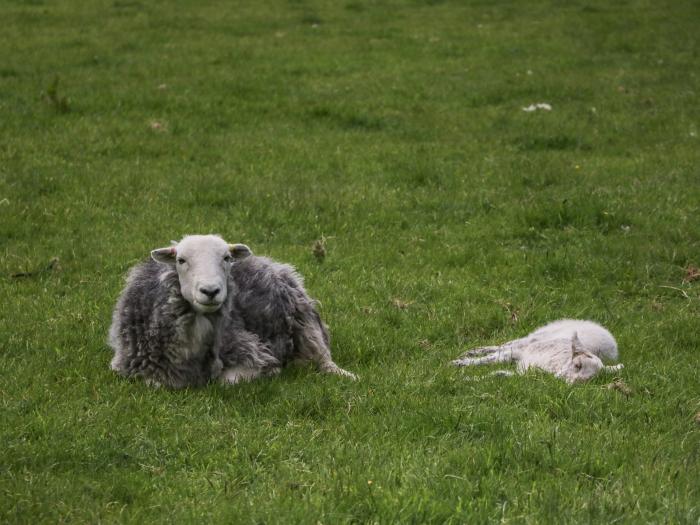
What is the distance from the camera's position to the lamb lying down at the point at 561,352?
724 cm

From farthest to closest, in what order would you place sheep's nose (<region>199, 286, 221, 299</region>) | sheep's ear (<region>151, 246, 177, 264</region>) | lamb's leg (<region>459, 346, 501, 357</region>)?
lamb's leg (<region>459, 346, 501, 357</region>)
sheep's ear (<region>151, 246, 177, 264</region>)
sheep's nose (<region>199, 286, 221, 299</region>)

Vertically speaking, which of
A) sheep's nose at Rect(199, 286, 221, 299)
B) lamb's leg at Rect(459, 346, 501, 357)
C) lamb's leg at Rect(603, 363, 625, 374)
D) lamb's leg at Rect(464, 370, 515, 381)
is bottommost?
lamb's leg at Rect(459, 346, 501, 357)

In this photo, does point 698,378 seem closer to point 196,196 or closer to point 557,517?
point 557,517

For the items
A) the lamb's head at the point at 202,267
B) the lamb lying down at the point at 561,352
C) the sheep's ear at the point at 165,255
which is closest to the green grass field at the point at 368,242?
the lamb lying down at the point at 561,352

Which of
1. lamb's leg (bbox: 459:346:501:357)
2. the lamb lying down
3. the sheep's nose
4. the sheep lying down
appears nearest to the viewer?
the sheep's nose

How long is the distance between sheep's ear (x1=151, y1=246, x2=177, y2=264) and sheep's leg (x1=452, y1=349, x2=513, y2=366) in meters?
2.28

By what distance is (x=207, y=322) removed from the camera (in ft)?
23.0

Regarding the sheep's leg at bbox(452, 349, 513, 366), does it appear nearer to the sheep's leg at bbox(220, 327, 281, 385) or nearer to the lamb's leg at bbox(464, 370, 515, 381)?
the lamb's leg at bbox(464, 370, 515, 381)

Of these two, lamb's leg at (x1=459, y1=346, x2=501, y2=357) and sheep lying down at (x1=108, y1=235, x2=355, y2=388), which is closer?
sheep lying down at (x1=108, y1=235, x2=355, y2=388)

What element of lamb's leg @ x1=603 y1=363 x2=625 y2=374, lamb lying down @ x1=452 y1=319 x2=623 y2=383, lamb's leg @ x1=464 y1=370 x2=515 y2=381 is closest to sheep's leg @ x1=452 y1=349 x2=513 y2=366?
lamb lying down @ x1=452 y1=319 x2=623 y2=383

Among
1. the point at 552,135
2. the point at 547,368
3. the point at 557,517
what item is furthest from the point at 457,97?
the point at 557,517

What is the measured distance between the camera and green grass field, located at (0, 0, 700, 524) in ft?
17.8

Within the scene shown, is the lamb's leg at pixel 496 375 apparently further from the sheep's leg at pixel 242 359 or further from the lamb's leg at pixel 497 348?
the sheep's leg at pixel 242 359

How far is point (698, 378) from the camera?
719cm
